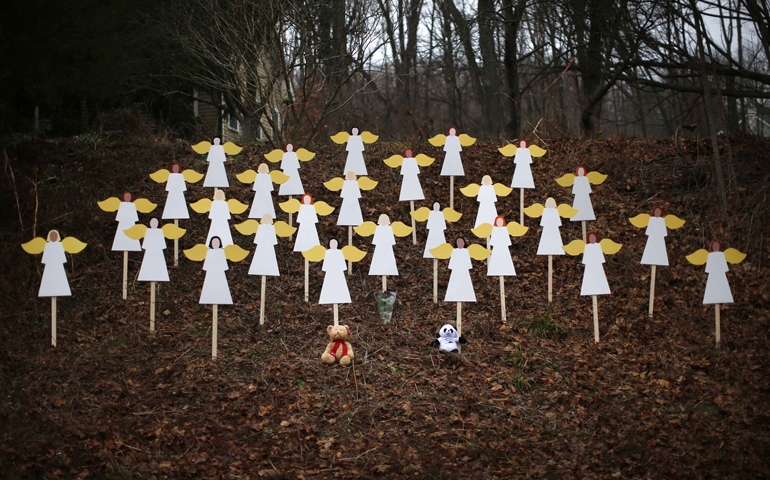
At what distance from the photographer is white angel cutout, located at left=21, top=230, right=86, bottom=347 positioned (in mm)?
6238

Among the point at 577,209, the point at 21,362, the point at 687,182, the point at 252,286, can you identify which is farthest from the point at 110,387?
the point at 687,182

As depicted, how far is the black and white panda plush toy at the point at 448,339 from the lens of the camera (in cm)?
602

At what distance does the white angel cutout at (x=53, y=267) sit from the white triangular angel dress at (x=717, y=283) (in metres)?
6.52

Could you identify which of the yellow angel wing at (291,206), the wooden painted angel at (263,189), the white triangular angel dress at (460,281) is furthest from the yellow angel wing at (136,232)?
the white triangular angel dress at (460,281)

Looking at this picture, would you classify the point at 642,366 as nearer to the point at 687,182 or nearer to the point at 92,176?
the point at 687,182

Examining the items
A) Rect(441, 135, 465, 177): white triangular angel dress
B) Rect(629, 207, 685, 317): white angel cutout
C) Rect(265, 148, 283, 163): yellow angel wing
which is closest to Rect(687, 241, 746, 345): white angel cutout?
Rect(629, 207, 685, 317): white angel cutout

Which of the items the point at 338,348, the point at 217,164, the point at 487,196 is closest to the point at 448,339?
the point at 338,348

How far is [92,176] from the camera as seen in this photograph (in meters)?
9.59

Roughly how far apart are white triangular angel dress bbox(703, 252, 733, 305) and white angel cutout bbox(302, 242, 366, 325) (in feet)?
11.8

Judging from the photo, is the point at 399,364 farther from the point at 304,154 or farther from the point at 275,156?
the point at 275,156

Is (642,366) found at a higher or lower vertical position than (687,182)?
lower

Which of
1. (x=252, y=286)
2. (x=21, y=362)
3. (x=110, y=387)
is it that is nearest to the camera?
(x=110, y=387)

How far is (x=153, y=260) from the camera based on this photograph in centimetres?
657

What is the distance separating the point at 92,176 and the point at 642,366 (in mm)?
8410
